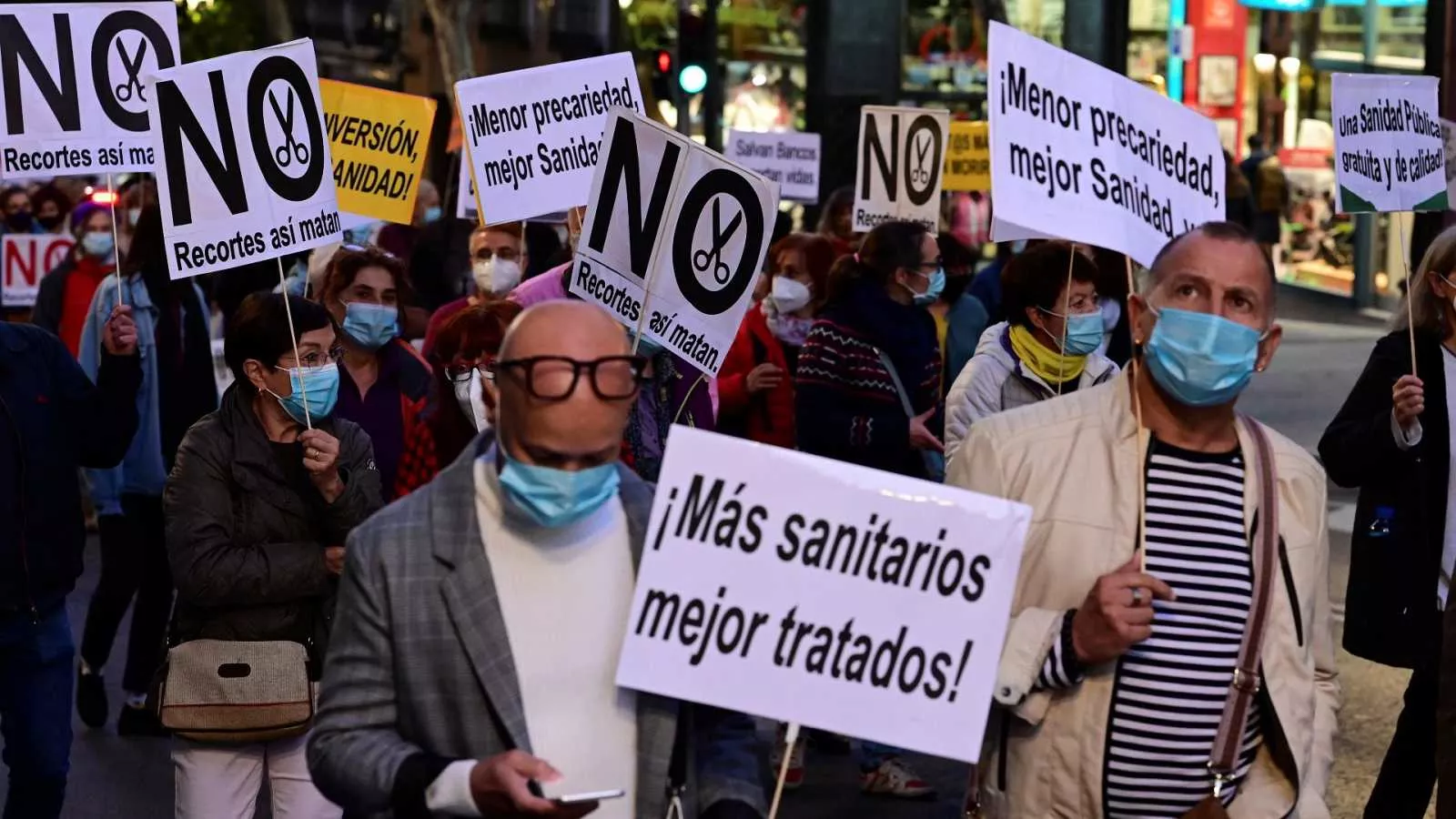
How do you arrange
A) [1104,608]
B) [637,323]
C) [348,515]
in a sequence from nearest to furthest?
[1104,608]
[348,515]
[637,323]

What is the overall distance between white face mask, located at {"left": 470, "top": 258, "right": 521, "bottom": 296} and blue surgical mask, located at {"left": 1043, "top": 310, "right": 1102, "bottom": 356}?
119 inches

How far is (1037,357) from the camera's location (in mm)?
7457

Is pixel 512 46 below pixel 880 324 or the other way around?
below

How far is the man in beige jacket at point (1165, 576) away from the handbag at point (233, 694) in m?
2.13

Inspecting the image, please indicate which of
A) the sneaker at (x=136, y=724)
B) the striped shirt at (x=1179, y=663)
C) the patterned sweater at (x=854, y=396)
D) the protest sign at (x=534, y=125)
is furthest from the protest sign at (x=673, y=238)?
the sneaker at (x=136, y=724)

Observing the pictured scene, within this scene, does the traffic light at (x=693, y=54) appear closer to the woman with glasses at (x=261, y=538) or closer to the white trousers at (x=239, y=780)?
the woman with glasses at (x=261, y=538)

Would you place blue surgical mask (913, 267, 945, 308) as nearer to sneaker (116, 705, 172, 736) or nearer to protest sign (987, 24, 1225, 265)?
sneaker (116, 705, 172, 736)

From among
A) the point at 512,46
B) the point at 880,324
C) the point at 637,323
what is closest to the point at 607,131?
the point at 637,323

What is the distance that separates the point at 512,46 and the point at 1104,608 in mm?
29968

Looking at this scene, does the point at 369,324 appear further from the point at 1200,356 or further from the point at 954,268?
the point at 954,268

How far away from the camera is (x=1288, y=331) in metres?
26.3

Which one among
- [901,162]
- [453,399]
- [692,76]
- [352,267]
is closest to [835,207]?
[901,162]

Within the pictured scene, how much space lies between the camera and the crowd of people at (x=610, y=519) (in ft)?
11.3

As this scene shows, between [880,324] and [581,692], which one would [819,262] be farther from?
[581,692]
